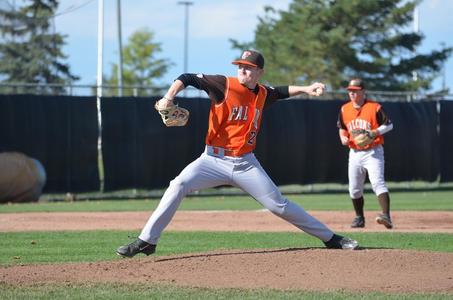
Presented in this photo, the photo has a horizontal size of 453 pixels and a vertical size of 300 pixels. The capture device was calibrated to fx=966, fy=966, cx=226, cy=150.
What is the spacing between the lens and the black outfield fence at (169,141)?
21.5 meters

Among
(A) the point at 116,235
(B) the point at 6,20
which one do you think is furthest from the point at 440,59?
(A) the point at 116,235

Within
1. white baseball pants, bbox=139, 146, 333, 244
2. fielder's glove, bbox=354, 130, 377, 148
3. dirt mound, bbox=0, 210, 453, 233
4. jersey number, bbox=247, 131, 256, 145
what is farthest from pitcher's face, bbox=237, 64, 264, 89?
dirt mound, bbox=0, 210, 453, 233

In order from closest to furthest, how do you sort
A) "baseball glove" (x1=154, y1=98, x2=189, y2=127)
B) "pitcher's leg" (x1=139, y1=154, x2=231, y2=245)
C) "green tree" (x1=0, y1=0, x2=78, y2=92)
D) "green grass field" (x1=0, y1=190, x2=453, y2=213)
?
"baseball glove" (x1=154, y1=98, x2=189, y2=127)
"pitcher's leg" (x1=139, y1=154, x2=231, y2=245)
"green grass field" (x1=0, y1=190, x2=453, y2=213)
"green tree" (x1=0, y1=0, x2=78, y2=92)

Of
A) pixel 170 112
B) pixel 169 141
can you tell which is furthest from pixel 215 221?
pixel 169 141

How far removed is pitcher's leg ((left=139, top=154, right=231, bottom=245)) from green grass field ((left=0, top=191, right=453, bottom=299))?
1.01 meters

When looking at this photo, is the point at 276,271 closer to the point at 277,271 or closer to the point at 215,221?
the point at 277,271

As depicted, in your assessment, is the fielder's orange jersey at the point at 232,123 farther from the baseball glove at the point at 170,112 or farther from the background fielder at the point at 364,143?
the background fielder at the point at 364,143

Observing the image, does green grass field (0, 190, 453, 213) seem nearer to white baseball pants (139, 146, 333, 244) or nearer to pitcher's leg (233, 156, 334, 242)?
white baseball pants (139, 146, 333, 244)

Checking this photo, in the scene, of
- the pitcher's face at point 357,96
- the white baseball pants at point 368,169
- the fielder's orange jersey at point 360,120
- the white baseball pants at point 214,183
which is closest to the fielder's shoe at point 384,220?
the white baseball pants at point 368,169

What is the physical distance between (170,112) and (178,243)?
11.6 ft

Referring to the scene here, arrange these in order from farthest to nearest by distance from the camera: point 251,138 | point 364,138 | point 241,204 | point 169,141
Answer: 1. point 169,141
2. point 241,204
3. point 364,138
4. point 251,138

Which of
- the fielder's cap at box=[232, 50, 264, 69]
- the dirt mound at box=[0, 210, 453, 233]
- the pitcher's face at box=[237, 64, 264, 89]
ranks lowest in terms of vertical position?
the dirt mound at box=[0, 210, 453, 233]

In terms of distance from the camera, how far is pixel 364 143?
1320cm

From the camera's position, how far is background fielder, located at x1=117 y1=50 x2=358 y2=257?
8.85 metres
